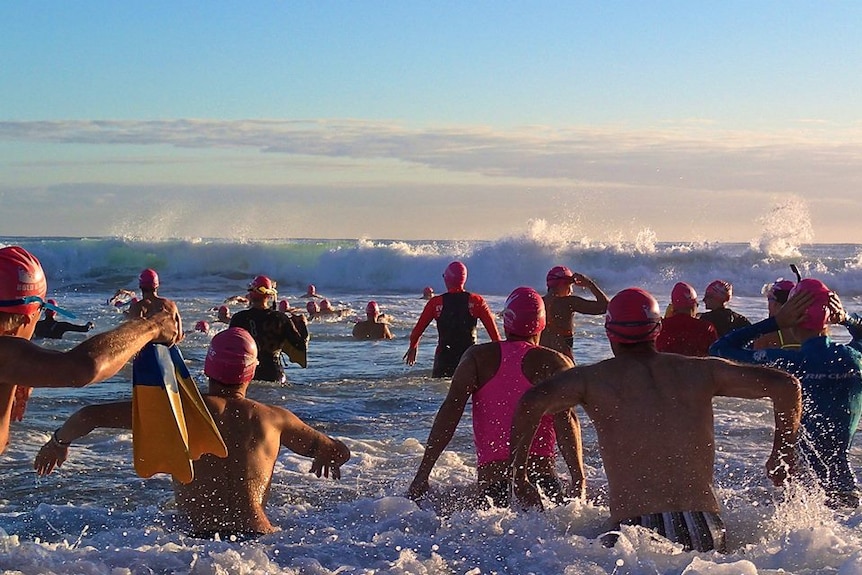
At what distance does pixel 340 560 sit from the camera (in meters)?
5.48

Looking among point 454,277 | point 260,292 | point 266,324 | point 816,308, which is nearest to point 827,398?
point 816,308

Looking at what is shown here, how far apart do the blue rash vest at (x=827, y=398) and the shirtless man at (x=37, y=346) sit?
3978 millimetres

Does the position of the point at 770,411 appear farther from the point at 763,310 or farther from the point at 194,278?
the point at 194,278

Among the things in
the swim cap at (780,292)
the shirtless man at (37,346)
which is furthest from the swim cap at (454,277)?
the shirtless man at (37,346)

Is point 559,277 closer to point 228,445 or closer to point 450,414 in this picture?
point 450,414

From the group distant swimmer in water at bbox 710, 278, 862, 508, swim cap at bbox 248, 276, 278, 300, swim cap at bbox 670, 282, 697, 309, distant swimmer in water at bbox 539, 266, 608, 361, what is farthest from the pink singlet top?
swim cap at bbox 248, 276, 278, 300

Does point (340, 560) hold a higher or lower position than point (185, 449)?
lower

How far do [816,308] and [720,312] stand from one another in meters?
3.48

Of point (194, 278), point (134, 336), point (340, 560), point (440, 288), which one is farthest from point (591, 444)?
point (194, 278)

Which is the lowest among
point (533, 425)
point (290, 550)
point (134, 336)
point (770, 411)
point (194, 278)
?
point (194, 278)

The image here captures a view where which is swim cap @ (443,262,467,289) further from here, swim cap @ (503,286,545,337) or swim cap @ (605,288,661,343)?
swim cap @ (605,288,661,343)

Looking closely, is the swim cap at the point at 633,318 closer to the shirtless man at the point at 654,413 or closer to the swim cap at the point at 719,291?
the shirtless man at the point at 654,413

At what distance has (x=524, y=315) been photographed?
6.44m

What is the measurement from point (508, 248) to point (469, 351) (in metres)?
35.8
